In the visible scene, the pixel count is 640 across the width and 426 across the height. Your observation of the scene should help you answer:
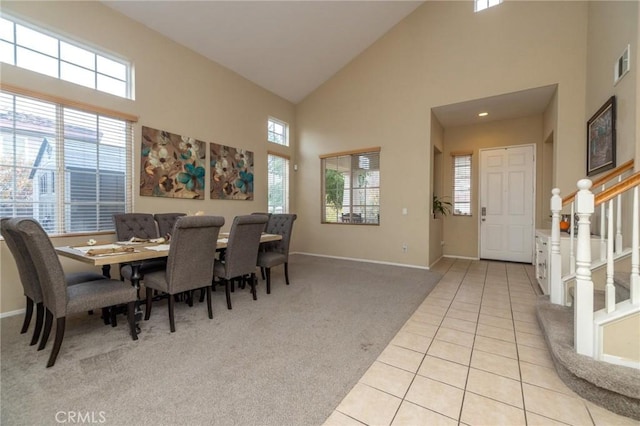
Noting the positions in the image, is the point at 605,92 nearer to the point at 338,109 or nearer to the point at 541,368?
the point at 541,368

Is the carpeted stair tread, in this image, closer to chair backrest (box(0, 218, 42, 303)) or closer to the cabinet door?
the cabinet door

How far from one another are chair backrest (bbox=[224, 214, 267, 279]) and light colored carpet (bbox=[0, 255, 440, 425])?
42 centimetres

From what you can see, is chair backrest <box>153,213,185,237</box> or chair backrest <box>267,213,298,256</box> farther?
chair backrest <box>267,213,298,256</box>

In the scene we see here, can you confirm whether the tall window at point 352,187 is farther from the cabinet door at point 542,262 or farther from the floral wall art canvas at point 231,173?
the cabinet door at point 542,262

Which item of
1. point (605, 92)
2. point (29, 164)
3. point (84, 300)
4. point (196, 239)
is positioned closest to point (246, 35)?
point (29, 164)

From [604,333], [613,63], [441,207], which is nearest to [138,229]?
[604,333]

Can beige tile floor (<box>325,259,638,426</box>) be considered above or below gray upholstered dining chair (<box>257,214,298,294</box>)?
below

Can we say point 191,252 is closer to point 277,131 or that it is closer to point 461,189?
point 277,131

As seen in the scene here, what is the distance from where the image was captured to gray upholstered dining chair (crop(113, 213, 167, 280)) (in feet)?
9.84

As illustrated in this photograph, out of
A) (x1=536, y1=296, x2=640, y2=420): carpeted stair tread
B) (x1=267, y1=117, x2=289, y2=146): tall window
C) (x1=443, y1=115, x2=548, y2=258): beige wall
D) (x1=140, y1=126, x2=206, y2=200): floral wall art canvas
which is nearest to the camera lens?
(x1=536, y1=296, x2=640, y2=420): carpeted stair tread

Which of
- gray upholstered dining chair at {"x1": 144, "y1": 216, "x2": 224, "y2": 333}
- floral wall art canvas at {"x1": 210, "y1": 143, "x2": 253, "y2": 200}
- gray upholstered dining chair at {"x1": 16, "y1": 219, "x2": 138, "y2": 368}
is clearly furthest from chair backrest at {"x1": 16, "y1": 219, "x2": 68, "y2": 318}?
floral wall art canvas at {"x1": 210, "y1": 143, "x2": 253, "y2": 200}

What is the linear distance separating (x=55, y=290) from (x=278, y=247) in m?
2.41

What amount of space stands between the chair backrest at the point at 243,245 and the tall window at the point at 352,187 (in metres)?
2.90

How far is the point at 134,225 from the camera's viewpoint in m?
3.37
